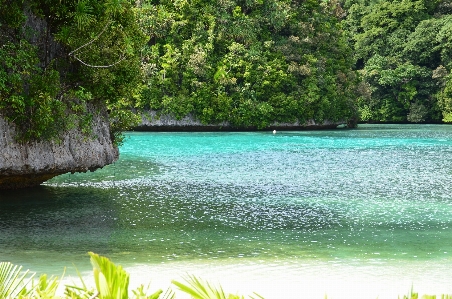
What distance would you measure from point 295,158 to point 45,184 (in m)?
10.5

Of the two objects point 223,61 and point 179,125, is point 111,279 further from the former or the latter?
point 223,61

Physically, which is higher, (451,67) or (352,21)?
(352,21)

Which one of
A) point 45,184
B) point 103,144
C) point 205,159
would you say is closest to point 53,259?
point 103,144

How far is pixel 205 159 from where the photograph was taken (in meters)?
22.5

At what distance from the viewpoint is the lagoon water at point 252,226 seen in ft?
24.9

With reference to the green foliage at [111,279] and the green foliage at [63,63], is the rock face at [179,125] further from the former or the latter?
the green foliage at [111,279]

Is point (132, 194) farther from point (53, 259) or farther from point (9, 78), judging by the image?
point (53, 259)

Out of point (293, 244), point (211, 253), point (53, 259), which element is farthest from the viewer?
point (293, 244)

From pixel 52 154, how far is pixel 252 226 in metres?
4.22

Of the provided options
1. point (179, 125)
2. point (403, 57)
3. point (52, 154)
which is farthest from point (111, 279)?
point (403, 57)

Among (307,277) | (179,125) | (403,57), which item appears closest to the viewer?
(307,277)

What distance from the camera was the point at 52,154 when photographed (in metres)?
11.9

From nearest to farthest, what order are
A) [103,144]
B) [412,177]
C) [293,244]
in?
[293,244] < [103,144] < [412,177]

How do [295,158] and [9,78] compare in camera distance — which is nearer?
[9,78]
